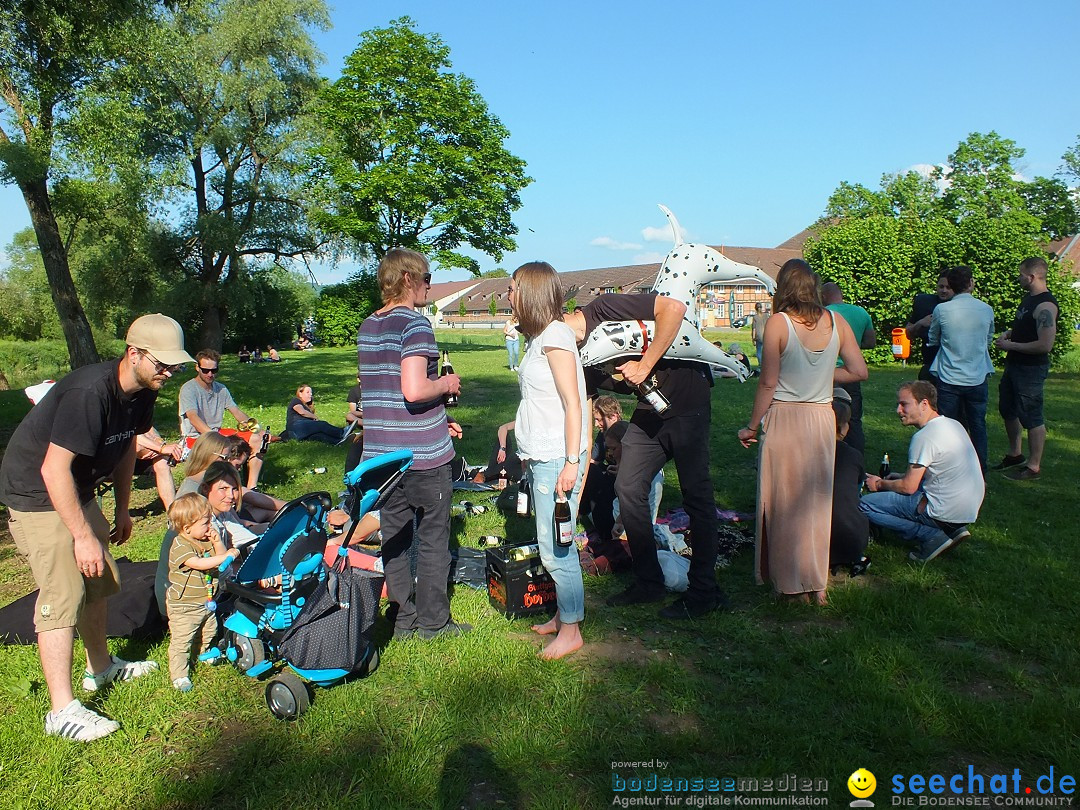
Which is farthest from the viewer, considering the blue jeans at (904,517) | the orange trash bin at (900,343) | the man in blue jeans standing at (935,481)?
the orange trash bin at (900,343)

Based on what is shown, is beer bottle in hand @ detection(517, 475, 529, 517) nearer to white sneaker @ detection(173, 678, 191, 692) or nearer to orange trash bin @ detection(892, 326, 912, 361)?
white sneaker @ detection(173, 678, 191, 692)

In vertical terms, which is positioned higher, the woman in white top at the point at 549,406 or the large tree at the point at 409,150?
the large tree at the point at 409,150

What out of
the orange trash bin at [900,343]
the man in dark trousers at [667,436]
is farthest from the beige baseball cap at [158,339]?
the orange trash bin at [900,343]

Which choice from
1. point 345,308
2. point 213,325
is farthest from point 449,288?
point 213,325

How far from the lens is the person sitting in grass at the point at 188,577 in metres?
3.74

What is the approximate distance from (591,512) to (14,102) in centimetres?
1168

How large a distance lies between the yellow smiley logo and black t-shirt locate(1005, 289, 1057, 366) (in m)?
6.01

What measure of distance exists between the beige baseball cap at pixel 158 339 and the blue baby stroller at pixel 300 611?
85cm

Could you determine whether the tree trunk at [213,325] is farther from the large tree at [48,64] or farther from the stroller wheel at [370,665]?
the stroller wheel at [370,665]

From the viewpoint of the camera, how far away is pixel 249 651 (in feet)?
11.5

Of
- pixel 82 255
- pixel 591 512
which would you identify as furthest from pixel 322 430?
pixel 82 255

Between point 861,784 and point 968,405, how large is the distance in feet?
16.8

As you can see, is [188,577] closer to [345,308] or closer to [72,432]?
[72,432]

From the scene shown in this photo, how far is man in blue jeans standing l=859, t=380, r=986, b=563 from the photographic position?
504cm
